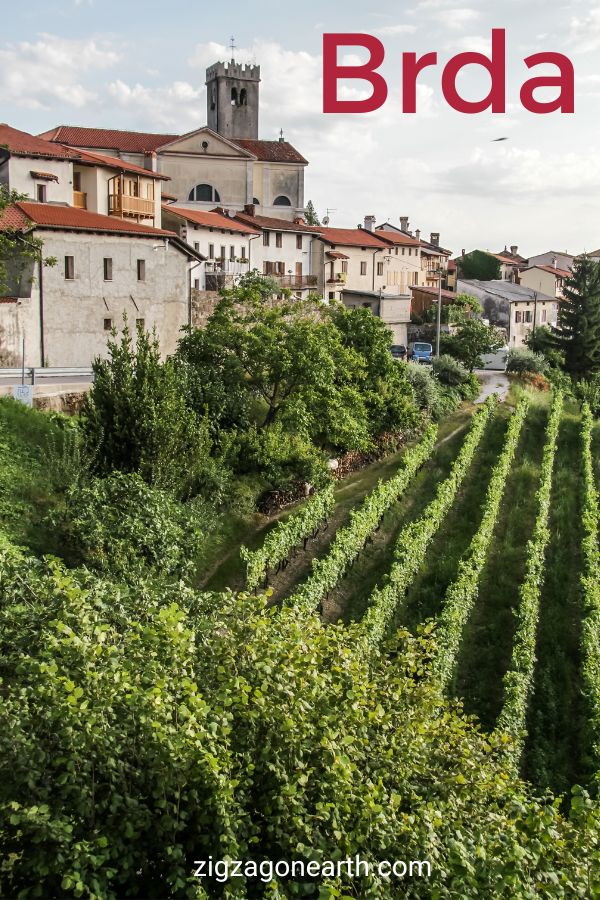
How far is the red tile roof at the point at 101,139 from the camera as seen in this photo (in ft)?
202

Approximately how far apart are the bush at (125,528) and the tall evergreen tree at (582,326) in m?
53.4

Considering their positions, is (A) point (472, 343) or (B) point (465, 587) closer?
(B) point (465, 587)

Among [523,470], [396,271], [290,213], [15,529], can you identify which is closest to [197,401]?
[15,529]

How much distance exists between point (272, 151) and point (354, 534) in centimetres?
5612

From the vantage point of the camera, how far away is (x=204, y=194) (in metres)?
70.6

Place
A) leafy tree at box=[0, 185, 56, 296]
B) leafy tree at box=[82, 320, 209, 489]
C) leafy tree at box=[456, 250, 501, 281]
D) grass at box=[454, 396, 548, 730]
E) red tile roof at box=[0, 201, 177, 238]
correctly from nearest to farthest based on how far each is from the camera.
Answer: grass at box=[454, 396, 548, 730]
leafy tree at box=[82, 320, 209, 489]
leafy tree at box=[0, 185, 56, 296]
red tile roof at box=[0, 201, 177, 238]
leafy tree at box=[456, 250, 501, 281]

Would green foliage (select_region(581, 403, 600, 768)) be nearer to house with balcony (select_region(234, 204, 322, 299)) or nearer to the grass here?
the grass

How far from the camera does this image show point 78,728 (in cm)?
934

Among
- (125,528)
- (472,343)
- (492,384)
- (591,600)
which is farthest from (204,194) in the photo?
(591,600)

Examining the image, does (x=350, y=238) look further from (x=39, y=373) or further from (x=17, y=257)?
(x=39, y=373)

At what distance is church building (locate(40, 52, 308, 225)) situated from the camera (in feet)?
207

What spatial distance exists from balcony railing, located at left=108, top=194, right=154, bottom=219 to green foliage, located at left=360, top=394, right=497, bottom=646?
23131mm

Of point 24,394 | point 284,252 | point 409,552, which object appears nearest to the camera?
point 409,552

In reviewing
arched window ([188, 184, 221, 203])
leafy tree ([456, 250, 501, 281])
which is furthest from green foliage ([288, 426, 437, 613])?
leafy tree ([456, 250, 501, 281])
